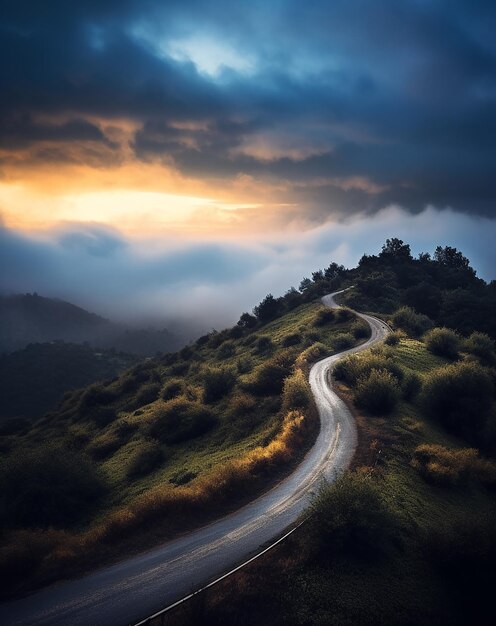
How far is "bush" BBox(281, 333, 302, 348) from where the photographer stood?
65.1m

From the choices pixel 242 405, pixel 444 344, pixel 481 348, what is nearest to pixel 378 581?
pixel 242 405

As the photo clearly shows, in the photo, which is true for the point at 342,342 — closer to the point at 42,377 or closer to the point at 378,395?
the point at 378,395

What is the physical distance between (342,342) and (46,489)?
4797cm

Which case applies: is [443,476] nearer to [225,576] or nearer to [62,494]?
[225,576]

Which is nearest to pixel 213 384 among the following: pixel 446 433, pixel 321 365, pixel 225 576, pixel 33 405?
pixel 321 365

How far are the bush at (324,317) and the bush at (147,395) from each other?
3619 centimetres

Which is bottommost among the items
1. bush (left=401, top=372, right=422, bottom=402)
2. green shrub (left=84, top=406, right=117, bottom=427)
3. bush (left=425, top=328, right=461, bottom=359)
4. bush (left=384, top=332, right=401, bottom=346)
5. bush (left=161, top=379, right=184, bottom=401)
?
green shrub (left=84, top=406, right=117, bottom=427)

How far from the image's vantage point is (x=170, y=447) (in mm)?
34344

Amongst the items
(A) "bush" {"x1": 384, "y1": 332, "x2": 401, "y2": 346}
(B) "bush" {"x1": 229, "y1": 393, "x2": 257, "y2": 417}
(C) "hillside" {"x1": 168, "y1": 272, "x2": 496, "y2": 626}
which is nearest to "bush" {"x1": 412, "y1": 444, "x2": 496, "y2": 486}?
(C) "hillside" {"x1": 168, "y1": 272, "x2": 496, "y2": 626}

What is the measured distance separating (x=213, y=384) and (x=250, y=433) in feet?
40.9

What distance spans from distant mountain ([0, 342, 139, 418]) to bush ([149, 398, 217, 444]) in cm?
11762

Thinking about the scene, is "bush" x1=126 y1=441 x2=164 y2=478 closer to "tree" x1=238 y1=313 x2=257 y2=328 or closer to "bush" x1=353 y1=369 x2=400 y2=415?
"bush" x1=353 y1=369 x2=400 y2=415

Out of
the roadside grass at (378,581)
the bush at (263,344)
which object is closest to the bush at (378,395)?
the roadside grass at (378,581)

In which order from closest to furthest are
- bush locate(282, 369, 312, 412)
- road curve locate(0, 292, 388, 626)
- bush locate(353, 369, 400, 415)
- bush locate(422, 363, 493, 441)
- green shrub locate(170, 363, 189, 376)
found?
road curve locate(0, 292, 388, 626) < bush locate(422, 363, 493, 441) < bush locate(353, 369, 400, 415) < bush locate(282, 369, 312, 412) < green shrub locate(170, 363, 189, 376)
